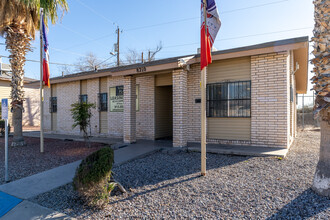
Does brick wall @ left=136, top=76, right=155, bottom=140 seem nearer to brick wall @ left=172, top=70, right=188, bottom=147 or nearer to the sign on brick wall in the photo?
the sign on brick wall

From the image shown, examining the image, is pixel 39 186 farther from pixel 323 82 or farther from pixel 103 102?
pixel 103 102

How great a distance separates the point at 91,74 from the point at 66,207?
8.72 m

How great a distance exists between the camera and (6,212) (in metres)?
3.45

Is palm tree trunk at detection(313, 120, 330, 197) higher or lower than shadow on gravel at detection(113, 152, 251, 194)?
higher

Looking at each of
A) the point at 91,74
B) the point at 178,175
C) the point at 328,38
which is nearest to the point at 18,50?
the point at 91,74

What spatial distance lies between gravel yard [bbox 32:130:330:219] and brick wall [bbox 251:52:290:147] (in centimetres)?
120

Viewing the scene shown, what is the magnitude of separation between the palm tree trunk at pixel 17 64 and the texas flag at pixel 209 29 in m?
8.22

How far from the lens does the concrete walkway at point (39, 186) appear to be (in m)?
3.33

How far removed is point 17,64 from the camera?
902 cm

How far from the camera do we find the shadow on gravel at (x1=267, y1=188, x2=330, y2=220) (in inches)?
120

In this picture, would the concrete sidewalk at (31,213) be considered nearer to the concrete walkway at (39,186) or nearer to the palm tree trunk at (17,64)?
the concrete walkway at (39,186)

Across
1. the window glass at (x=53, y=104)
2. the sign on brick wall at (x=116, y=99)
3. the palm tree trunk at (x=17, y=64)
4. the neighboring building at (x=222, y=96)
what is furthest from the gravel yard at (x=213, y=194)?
the window glass at (x=53, y=104)

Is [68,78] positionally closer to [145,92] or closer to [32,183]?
[145,92]

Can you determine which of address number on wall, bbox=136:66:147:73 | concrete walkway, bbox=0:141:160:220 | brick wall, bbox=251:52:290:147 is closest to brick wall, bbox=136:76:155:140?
address number on wall, bbox=136:66:147:73
